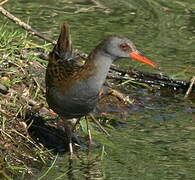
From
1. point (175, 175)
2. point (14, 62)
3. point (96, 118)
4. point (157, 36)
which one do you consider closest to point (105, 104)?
point (96, 118)

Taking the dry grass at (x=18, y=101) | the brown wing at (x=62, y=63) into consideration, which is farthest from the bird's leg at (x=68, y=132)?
the brown wing at (x=62, y=63)

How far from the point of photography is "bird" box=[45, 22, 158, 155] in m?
7.54

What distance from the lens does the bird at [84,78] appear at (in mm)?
7543

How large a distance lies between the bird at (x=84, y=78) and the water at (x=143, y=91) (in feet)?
1.69

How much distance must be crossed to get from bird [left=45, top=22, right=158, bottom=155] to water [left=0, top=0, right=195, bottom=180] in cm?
52

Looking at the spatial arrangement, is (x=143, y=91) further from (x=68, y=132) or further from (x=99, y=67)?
(x=99, y=67)

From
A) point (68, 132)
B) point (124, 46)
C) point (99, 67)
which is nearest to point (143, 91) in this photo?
point (68, 132)

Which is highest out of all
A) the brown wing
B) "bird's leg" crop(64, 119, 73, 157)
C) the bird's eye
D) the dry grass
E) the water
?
the bird's eye

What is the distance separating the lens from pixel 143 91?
978cm

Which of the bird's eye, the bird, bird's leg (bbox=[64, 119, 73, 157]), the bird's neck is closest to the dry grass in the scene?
bird's leg (bbox=[64, 119, 73, 157])

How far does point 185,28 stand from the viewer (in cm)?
1196

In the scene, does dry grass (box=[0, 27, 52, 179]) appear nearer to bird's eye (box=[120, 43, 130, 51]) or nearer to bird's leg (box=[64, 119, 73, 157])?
bird's leg (box=[64, 119, 73, 157])

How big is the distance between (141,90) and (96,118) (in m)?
1.06

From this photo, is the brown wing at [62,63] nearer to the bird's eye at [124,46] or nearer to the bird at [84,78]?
the bird at [84,78]
